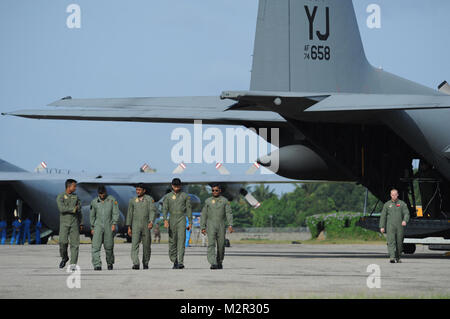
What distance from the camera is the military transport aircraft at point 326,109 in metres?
16.6

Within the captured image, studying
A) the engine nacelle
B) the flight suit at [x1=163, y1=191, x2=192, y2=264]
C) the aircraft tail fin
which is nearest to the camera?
the flight suit at [x1=163, y1=191, x2=192, y2=264]

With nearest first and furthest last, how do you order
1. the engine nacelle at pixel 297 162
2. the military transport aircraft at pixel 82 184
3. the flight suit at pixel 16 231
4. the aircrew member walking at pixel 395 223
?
the aircrew member walking at pixel 395 223 < the engine nacelle at pixel 297 162 < the military transport aircraft at pixel 82 184 < the flight suit at pixel 16 231

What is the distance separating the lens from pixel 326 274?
478 inches

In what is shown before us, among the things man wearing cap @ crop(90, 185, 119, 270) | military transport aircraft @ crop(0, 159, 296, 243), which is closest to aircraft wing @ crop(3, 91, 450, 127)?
man wearing cap @ crop(90, 185, 119, 270)

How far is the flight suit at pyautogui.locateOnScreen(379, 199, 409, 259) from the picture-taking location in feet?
52.0

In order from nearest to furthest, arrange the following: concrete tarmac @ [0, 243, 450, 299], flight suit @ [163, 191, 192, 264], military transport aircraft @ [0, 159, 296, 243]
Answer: concrete tarmac @ [0, 243, 450, 299]
flight suit @ [163, 191, 192, 264]
military transport aircraft @ [0, 159, 296, 243]

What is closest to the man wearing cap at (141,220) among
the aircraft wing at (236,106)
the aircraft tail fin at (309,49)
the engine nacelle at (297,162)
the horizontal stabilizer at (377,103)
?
the aircraft wing at (236,106)

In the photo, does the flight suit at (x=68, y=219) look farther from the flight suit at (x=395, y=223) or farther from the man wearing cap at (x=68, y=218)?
the flight suit at (x=395, y=223)

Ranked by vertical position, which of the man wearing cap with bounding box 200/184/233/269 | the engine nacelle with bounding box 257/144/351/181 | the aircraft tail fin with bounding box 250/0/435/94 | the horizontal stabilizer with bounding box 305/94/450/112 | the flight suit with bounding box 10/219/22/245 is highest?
the aircraft tail fin with bounding box 250/0/435/94

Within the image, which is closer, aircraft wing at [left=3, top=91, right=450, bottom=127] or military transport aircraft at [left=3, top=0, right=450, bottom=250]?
aircraft wing at [left=3, top=91, right=450, bottom=127]

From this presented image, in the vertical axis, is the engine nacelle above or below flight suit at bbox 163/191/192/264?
above

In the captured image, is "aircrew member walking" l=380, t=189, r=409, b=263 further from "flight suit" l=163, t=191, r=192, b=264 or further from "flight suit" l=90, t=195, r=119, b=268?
"flight suit" l=90, t=195, r=119, b=268

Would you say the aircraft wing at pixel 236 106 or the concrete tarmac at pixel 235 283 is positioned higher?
the aircraft wing at pixel 236 106

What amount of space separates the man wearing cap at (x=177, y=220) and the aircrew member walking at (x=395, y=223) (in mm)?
5009
